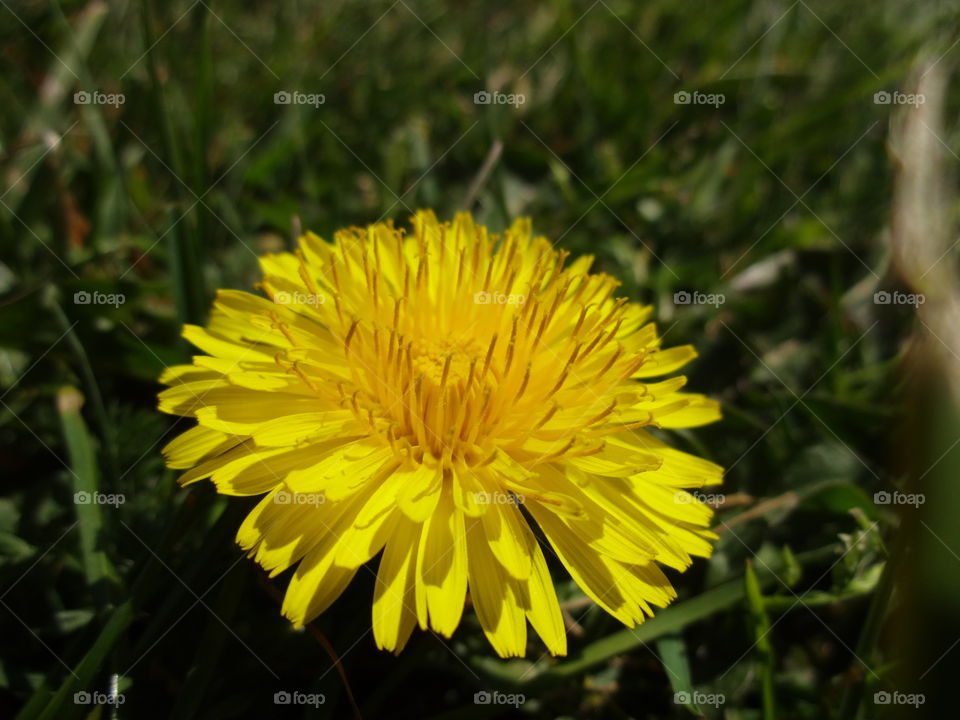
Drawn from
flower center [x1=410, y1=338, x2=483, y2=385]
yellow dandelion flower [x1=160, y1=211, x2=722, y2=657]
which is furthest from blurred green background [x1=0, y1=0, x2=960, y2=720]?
flower center [x1=410, y1=338, x2=483, y2=385]

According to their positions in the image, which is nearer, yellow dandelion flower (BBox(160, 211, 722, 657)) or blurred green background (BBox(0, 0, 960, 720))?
yellow dandelion flower (BBox(160, 211, 722, 657))

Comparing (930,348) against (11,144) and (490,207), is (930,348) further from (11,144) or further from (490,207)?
(11,144)

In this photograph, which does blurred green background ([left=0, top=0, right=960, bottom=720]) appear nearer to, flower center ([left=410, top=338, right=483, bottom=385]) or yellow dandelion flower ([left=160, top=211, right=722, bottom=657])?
yellow dandelion flower ([left=160, top=211, right=722, bottom=657])

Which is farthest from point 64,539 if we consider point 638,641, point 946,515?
point 946,515

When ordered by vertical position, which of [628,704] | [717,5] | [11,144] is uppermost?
[717,5]

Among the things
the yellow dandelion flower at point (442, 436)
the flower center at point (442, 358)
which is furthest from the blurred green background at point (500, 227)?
the flower center at point (442, 358)
